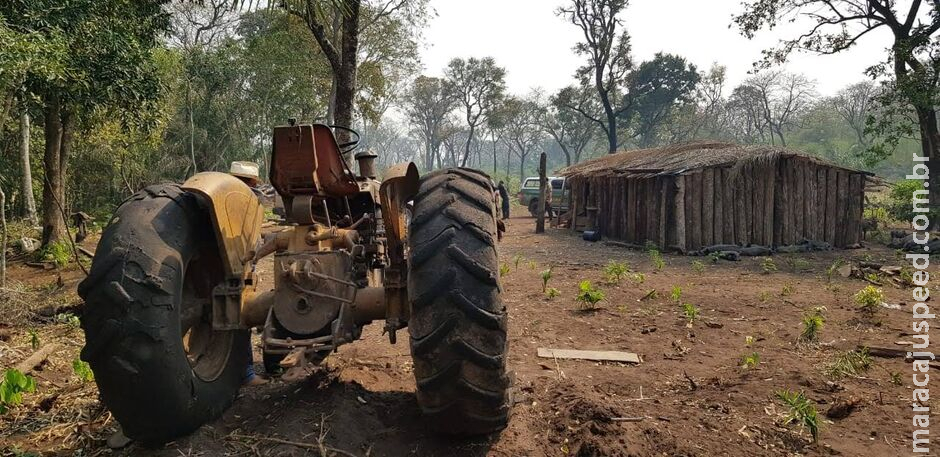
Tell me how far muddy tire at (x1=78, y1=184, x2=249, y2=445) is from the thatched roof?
12.9 m

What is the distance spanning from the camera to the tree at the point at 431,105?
53656 millimetres

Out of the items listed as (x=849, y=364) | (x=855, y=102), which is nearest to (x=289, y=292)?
(x=849, y=364)

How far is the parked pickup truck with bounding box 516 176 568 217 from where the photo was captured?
24969 mm

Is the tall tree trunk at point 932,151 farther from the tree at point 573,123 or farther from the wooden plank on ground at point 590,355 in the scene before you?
the tree at point 573,123

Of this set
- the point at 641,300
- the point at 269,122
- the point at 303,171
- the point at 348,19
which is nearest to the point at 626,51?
the point at 269,122

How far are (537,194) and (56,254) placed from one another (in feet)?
67.7

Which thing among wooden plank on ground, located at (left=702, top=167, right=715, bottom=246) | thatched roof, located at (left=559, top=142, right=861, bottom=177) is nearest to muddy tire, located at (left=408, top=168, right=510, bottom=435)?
thatched roof, located at (left=559, top=142, right=861, bottom=177)

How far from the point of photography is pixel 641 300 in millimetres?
8094

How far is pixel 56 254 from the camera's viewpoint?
11.1 metres

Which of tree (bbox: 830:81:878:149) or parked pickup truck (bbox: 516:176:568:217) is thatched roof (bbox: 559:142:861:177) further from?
tree (bbox: 830:81:878:149)

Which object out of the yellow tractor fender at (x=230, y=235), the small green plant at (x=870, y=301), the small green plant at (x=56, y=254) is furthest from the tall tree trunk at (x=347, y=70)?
the small green plant at (x=870, y=301)

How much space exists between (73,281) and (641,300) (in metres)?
9.25

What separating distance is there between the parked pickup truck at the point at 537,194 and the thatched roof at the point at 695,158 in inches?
234

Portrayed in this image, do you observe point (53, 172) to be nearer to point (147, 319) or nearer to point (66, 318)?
point (66, 318)
